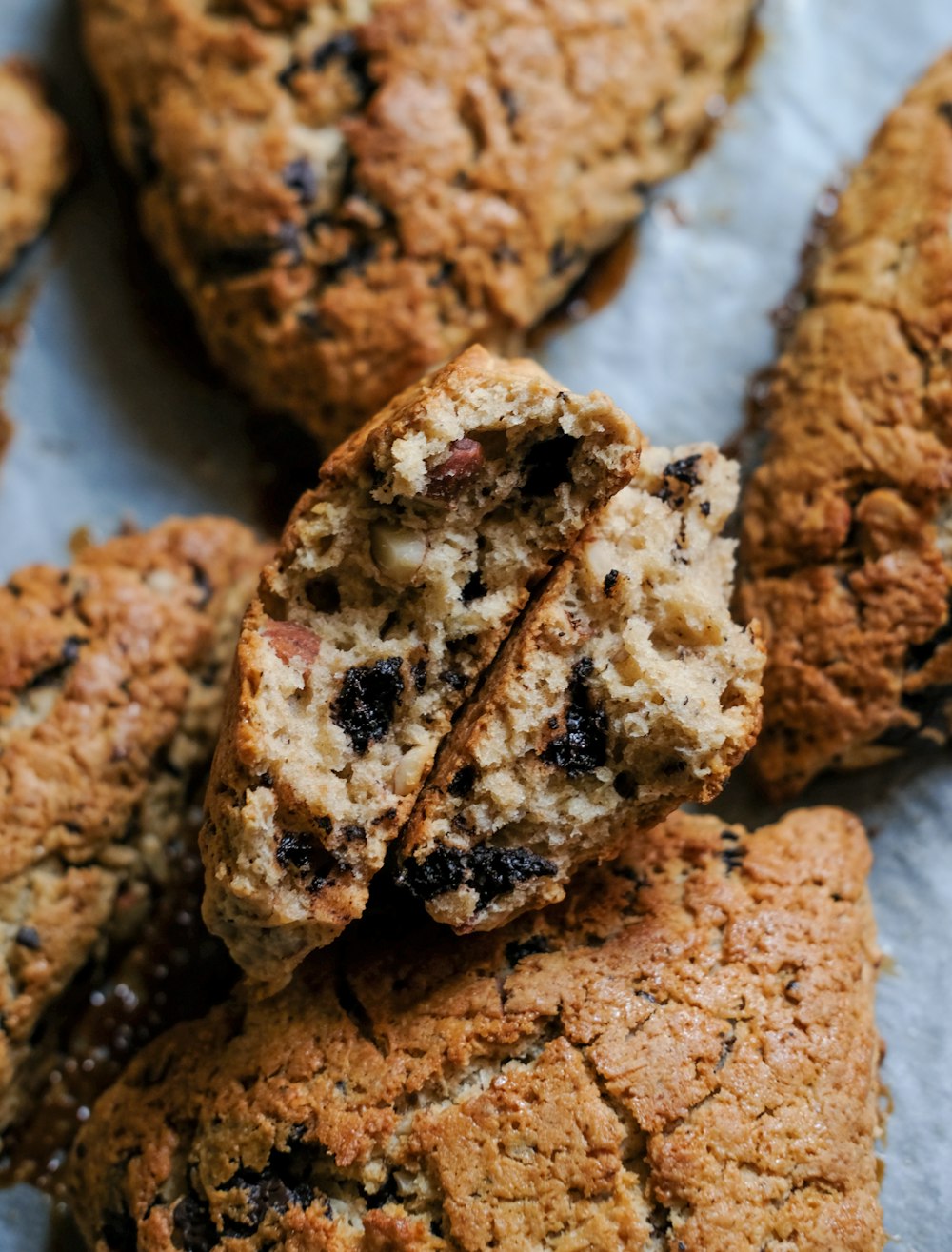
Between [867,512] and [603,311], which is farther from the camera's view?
[603,311]

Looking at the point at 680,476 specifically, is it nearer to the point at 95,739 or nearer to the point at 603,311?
the point at 603,311

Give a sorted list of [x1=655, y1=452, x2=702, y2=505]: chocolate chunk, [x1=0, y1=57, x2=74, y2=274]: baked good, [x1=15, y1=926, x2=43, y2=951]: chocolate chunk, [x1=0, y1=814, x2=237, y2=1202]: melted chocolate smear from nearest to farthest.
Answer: [x1=655, y1=452, x2=702, y2=505]: chocolate chunk
[x1=15, y1=926, x2=43, y2=951]: chocolate chunk
[x1=0, y1=814, x2=237, y2=1202]: melted chocolate smear
[x1=0, y1=57, x2=74, y2=274]: baked good

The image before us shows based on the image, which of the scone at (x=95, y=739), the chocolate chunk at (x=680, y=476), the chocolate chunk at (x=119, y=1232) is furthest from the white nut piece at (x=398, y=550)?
the chocolate chunk at (x=119, y=1232)

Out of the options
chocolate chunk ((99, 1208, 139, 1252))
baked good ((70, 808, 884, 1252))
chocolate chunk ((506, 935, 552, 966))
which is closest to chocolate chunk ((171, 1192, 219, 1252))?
baked good ((70, 808, 884, 1252))

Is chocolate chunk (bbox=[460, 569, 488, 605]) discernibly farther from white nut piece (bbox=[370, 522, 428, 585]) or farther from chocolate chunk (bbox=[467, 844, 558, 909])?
chocolate chunk (bbox=[467, 844, 558, 909])

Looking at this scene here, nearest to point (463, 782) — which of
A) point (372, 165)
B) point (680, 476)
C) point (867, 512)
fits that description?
point (680, 476)

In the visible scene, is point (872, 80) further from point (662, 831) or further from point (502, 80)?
point (662, 831)

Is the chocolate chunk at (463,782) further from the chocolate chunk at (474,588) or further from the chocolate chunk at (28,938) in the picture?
the chocolate chunk at (28,938)

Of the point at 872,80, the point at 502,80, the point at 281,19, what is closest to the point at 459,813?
the point at 502,80
